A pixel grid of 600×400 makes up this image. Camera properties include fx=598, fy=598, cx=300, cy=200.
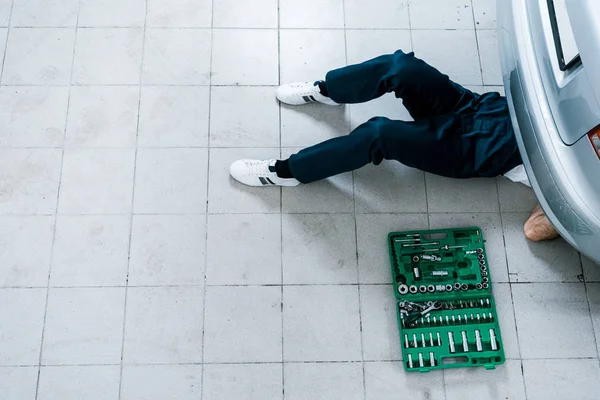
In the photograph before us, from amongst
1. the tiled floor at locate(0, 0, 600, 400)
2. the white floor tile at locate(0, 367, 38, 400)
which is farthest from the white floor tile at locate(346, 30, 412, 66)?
the white floor tile at locate(0, 367, 38, 400)

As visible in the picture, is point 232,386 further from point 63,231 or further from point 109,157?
point 109,157

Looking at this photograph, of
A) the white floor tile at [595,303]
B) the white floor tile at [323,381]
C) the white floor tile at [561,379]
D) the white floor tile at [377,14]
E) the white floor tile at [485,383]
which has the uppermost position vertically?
the white floor tile at [377,14]

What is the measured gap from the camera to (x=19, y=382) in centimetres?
238

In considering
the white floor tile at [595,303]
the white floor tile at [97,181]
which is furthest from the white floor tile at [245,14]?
the white floor tile at [595,303]

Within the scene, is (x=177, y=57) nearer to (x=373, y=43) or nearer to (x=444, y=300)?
(x=373, y=43)

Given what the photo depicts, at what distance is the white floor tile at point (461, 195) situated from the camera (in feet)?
8.74

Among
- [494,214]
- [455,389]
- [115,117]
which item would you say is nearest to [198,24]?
[115,117]

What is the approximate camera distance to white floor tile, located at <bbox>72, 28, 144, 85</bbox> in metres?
2.80

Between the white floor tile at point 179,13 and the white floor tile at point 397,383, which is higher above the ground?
the white floor tile at point 179,13

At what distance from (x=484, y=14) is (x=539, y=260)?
125 cm

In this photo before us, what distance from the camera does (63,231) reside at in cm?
257

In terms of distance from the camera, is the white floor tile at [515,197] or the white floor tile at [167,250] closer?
the white floor tile at [167,250]

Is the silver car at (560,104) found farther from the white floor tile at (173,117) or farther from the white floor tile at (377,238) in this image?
the white floor tile at (173,117)

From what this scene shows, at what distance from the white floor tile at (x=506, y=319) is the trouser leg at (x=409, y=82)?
2.65 feet
